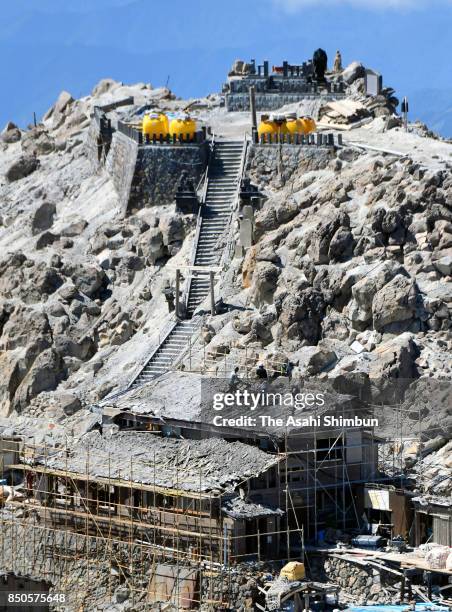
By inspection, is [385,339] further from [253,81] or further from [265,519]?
[253,81]

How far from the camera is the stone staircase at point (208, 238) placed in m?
109

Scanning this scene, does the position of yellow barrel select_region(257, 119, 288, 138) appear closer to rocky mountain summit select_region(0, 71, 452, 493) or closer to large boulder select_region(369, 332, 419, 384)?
rocky mountain summit select_region(0, 71, 452, 493)

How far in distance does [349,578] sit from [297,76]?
4965cm

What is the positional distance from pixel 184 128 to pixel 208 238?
744 cm

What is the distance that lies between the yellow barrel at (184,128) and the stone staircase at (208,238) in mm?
1599

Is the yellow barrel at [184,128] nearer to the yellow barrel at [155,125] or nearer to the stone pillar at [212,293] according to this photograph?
the yellow barrel at [155,125]

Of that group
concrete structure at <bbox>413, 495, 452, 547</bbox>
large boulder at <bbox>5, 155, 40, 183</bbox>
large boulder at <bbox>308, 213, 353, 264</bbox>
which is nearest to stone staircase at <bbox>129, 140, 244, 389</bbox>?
large boulder at <bbox>308, 213, 353, 264</bbox>

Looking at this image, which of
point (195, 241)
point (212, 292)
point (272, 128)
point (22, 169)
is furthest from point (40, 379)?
point (22, 169)

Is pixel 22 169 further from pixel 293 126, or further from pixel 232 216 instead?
pixel 232 216

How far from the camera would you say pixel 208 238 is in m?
117

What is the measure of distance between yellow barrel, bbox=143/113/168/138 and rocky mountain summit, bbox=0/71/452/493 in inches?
147

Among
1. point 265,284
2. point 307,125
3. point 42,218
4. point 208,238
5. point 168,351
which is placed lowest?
point 168,351

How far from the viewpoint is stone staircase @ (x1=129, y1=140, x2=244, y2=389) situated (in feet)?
358

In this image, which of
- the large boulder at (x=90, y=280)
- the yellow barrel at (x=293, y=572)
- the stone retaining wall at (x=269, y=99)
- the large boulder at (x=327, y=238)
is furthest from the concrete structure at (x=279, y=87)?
the yellow barrel at (x=293, y=572)
